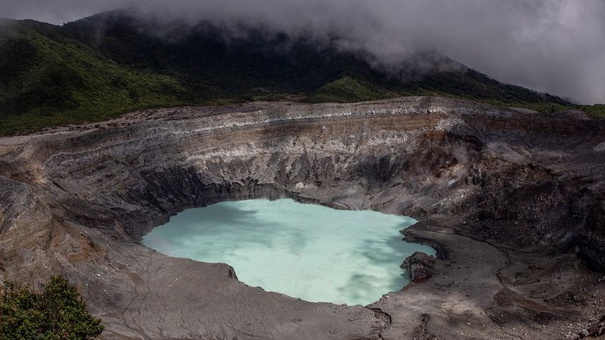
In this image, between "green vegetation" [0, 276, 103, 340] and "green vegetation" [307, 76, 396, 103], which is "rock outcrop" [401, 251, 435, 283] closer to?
"green vegetation" [0, 276, 103, 340]

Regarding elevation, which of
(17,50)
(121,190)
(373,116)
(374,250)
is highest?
(17,50)

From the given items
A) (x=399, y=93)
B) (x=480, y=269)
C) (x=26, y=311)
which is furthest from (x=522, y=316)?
(x=399, y=93)

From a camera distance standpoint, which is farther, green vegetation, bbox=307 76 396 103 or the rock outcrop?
green vegetation, bbox=307 76 396 103

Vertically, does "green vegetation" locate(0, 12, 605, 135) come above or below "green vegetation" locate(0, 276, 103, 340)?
above

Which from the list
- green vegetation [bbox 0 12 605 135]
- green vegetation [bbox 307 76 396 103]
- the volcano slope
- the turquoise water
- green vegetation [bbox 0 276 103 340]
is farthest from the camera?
green vegetation [bbox 307 76 396 103]

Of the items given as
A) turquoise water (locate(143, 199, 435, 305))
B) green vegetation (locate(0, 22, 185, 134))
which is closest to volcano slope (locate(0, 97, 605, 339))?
turquoise water (locate(143, 199, 435, 305))

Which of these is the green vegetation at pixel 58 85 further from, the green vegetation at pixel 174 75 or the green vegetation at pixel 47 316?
the green vegetation at pixel 47 316

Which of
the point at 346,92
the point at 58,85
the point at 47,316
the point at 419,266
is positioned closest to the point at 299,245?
the point at 419,266

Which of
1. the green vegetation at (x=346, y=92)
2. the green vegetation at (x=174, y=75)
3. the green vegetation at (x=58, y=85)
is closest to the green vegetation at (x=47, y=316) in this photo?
the green vegetation at (x=174, y=75)

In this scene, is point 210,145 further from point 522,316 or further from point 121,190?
point 522,316
